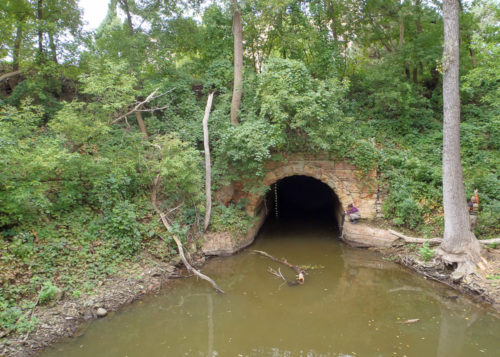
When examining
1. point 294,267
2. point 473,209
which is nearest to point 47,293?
point 294,267

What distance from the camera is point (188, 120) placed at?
38.9 ft

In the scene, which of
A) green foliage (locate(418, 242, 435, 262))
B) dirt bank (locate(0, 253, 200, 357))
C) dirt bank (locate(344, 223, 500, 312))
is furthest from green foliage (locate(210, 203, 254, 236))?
green foliage (locate(418, 242, 435, 262))

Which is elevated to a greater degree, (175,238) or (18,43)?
(18,43)

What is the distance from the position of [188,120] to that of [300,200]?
318 inches

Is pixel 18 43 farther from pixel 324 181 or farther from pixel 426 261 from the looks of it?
pixel 426 261

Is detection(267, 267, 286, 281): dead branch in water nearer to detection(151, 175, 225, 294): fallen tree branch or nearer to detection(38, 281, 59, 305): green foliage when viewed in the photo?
detection(151, 175, 225, 294): fallen tree branch

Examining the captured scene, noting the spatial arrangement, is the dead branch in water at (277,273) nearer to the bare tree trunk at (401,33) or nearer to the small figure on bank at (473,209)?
the small figure on bank at (473,209)

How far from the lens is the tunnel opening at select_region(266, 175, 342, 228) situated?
1484 centimetres

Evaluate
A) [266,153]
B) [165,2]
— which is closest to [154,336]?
[266,153]

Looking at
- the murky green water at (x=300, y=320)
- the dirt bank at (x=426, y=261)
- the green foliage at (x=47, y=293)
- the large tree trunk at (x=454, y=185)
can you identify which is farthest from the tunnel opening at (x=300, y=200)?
the green foliage at (x=47, y=293)

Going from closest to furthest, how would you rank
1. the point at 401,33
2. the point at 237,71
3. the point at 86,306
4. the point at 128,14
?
the point at 86,306 < the point at 128,14 < the point at 237,71 < the point at 401,33

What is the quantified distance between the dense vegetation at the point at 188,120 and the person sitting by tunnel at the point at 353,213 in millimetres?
1022

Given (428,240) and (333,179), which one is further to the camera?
(333,179)

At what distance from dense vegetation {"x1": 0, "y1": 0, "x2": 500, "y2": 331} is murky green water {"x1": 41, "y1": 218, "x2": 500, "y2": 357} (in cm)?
143
